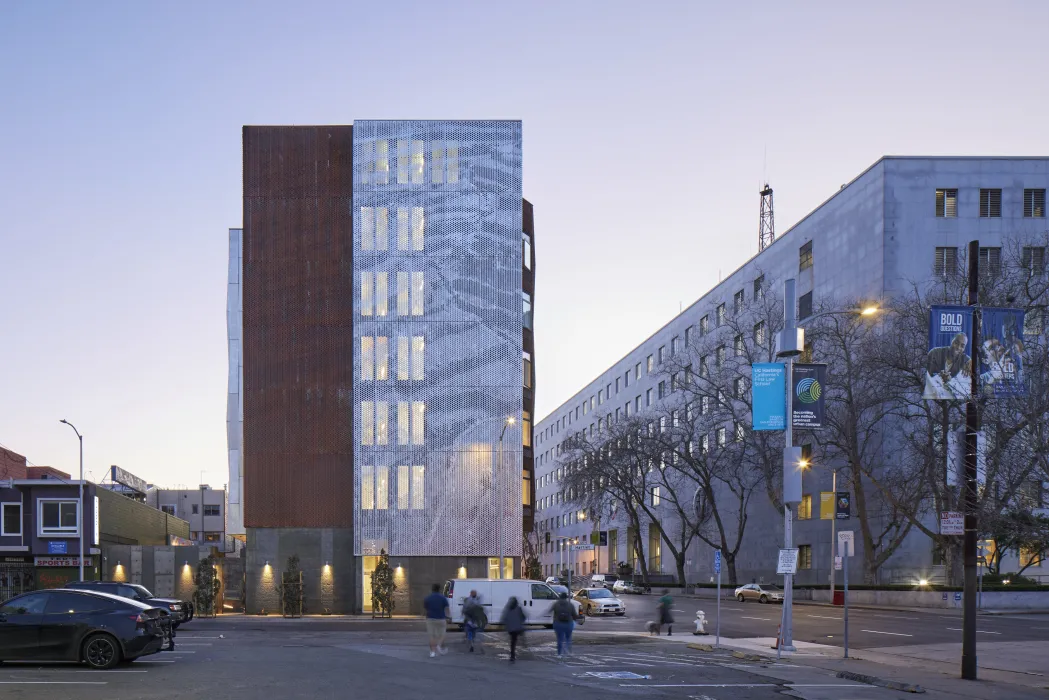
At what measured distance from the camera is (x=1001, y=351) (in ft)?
66.5

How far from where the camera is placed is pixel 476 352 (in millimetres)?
54750

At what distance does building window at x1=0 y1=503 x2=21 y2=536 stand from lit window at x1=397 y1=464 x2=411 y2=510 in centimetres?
2158

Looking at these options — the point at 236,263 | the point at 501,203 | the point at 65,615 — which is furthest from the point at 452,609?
the point at 236,263

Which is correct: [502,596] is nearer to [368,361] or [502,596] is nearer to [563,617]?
[563,617]

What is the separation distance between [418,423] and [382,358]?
409 cm

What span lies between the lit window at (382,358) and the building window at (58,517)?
18748 millimetres

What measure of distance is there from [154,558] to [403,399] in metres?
16.9

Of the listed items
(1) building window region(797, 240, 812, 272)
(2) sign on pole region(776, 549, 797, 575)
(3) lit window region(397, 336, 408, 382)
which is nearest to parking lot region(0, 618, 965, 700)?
(2) sign on pole region(776, 549, 797, 575)

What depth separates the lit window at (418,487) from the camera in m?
54.2

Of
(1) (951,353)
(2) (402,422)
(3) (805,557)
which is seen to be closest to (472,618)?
(1) (951,353)

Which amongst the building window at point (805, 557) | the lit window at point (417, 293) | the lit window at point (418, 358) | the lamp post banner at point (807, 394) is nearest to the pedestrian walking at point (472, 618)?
the lamp post banner at point (807, 394)

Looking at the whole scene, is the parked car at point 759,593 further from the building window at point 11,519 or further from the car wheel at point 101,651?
the car wheel at point 101,651

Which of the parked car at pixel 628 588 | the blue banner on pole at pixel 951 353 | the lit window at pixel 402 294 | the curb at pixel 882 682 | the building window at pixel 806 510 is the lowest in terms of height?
the parked car at pixel 628 588

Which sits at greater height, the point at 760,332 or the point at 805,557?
the point at 760,332
